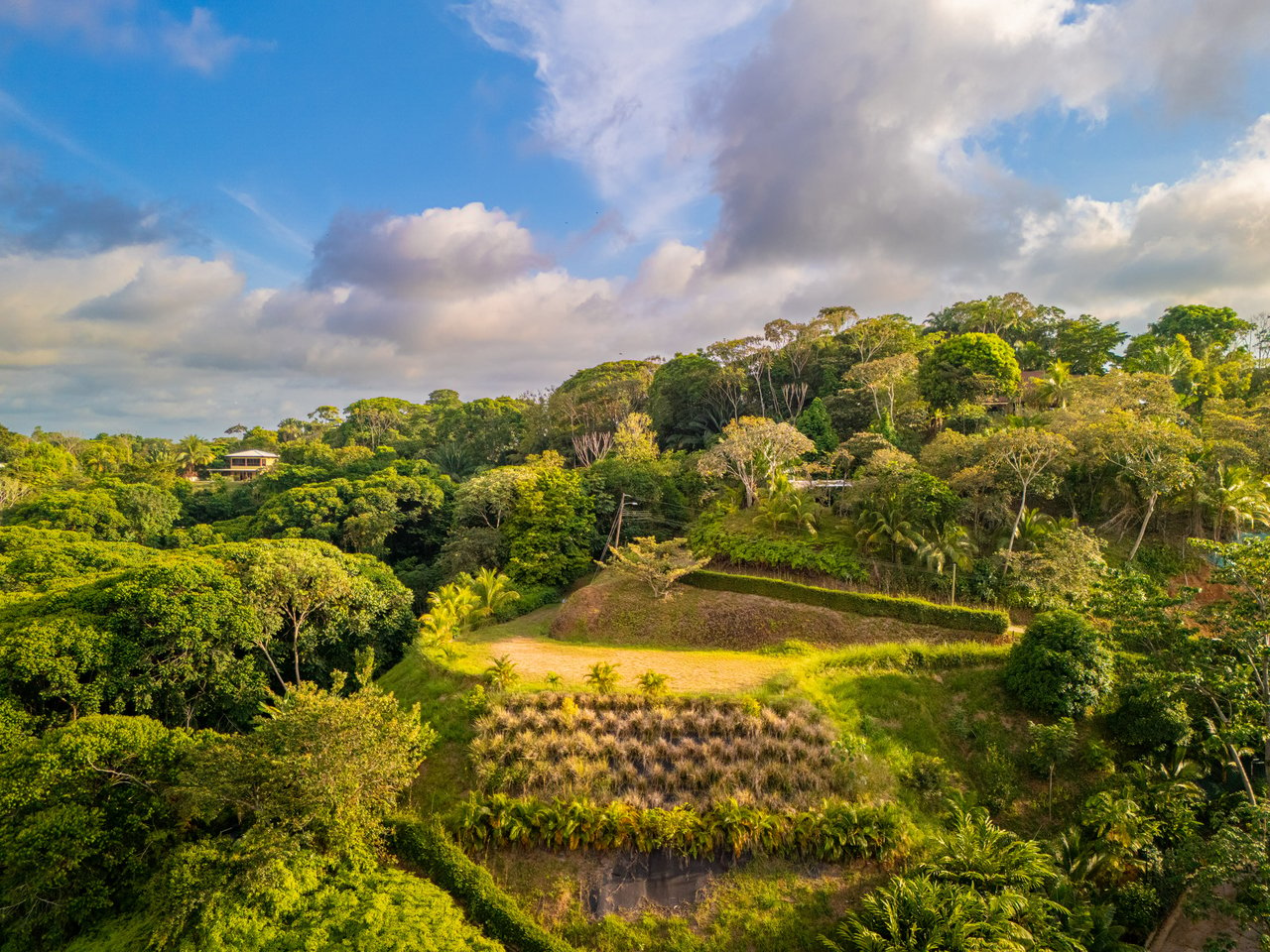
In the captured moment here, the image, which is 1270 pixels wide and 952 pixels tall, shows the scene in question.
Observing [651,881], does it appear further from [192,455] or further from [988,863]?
[192,455]

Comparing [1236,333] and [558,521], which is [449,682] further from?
[1236,333]

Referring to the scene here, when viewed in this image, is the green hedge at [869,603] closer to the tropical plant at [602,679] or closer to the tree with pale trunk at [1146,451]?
the tree with pale trunk at [1146,451]

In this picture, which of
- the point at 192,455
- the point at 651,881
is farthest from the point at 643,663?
the point at 192,455

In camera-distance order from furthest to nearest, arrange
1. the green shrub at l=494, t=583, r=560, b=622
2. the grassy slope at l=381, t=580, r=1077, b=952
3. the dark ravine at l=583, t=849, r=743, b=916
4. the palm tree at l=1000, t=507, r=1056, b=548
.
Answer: the green shrub at l=494, t=583, r=560, b=622 < the palm tree at l=1000, t=507, r=1056, b=548 < the dark ravine at l=583, t=849, r=743, b=916 < the grassy slope at l=381, t=580, r=1077, b=952

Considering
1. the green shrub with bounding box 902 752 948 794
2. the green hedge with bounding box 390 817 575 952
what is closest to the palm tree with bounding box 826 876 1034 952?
the green shrub with bounding box 902 752 948 794

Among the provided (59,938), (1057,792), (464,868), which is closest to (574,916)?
(464,868)

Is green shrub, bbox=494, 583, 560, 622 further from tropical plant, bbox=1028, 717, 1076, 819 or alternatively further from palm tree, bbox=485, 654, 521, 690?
tropical plant, bbox=1028, 717, 1076, 819
